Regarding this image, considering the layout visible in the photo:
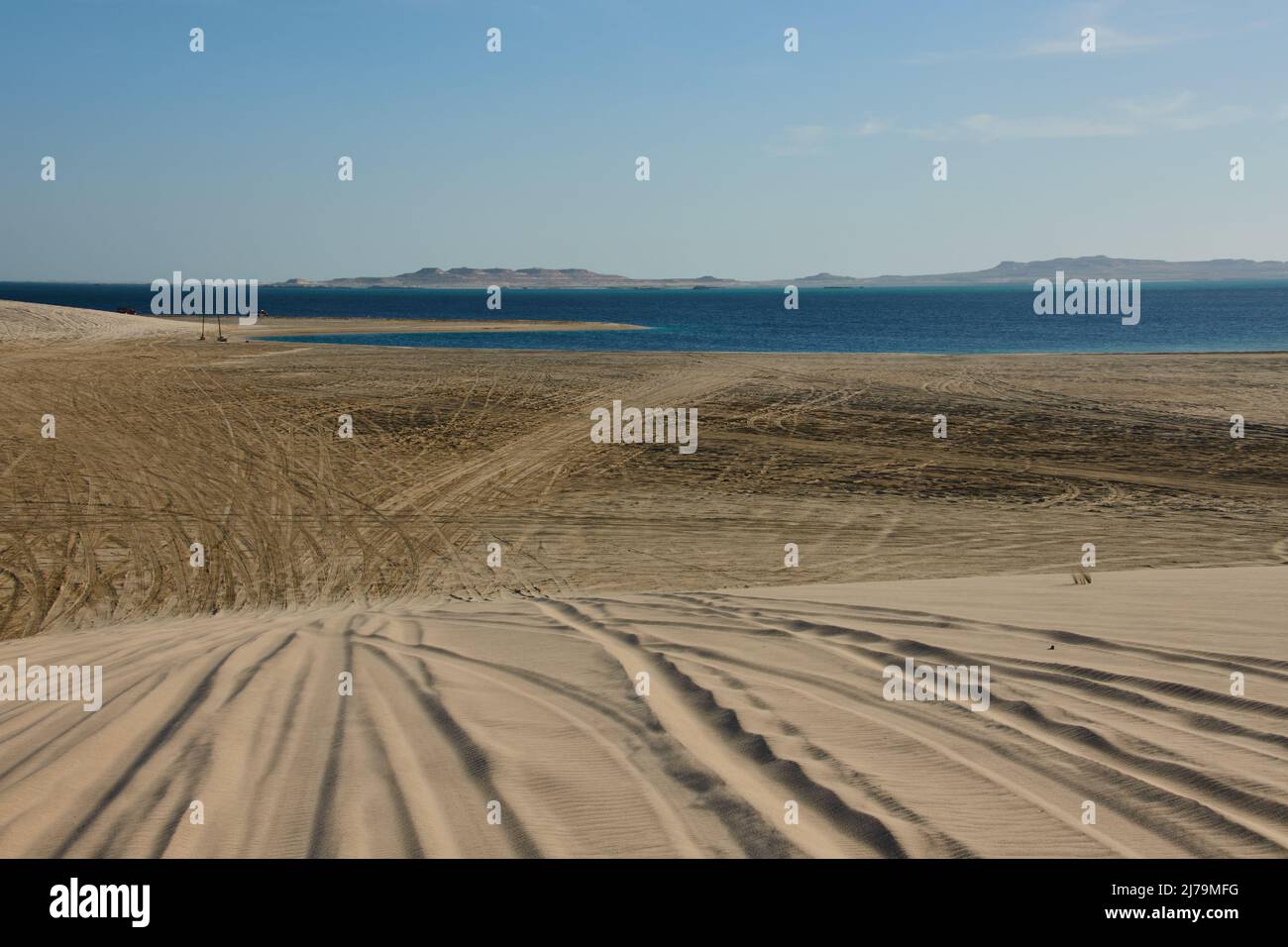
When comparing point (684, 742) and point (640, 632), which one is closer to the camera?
point (684, 742)

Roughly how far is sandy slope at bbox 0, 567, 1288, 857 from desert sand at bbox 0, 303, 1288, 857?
0.07 feet

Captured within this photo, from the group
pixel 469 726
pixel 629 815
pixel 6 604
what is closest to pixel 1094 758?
pixel 629 815

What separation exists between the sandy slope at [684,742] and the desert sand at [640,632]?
0.07 feet

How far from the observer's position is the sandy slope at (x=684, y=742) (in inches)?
137

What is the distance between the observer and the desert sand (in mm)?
3652

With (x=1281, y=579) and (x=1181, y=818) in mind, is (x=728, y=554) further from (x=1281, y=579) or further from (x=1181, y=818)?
(x=1181, y=818)

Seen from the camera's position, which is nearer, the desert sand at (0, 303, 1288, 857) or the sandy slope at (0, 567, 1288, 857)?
the sandy slope at (0, 567, 1288, 857)

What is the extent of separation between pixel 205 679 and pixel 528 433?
44.2 feet

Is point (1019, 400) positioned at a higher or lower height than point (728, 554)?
higher

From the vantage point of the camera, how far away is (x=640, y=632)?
21.8ft

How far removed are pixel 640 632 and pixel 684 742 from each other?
7.64ft

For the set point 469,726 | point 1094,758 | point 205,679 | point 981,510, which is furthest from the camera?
point 981,510

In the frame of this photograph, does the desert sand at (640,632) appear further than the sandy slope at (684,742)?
Yes

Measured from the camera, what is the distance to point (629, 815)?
3654 mm
